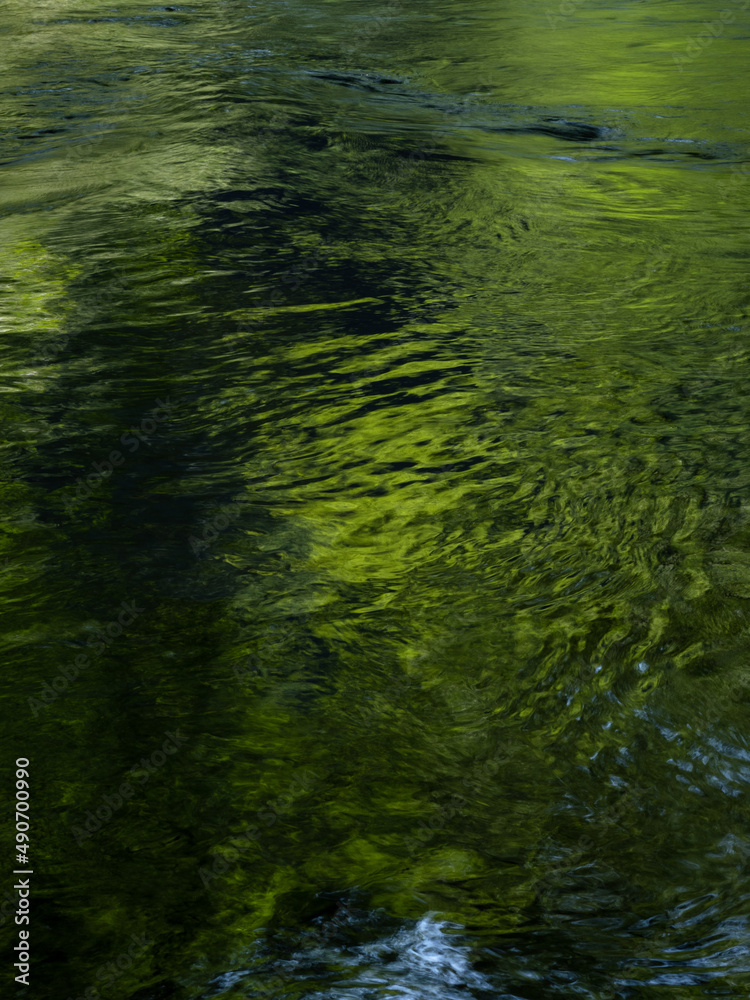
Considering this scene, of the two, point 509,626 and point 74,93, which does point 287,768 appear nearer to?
point 509,626

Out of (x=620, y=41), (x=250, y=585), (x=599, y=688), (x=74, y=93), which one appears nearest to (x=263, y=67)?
(x=74, y=93)

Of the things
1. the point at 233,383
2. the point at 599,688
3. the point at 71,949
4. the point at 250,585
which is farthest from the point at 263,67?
the point at 71,949

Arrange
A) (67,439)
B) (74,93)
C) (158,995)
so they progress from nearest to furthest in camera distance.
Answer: (158,995) → (67,439) → (74,93)

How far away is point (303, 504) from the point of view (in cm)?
227

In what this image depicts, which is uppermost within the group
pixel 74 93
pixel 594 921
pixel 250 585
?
pixel 74 93

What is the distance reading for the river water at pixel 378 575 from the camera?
133cm

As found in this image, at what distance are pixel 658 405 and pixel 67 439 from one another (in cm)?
166

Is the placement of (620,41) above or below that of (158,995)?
above

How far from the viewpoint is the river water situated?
1329 millimetres

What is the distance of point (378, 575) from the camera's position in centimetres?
205

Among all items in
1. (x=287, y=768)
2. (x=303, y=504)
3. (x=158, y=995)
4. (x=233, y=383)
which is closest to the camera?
(x=158, y=995)

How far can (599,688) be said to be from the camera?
175cm

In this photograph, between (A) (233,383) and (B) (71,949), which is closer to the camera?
(B) (71,949)

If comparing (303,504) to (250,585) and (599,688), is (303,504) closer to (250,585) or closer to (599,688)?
(250,585)
